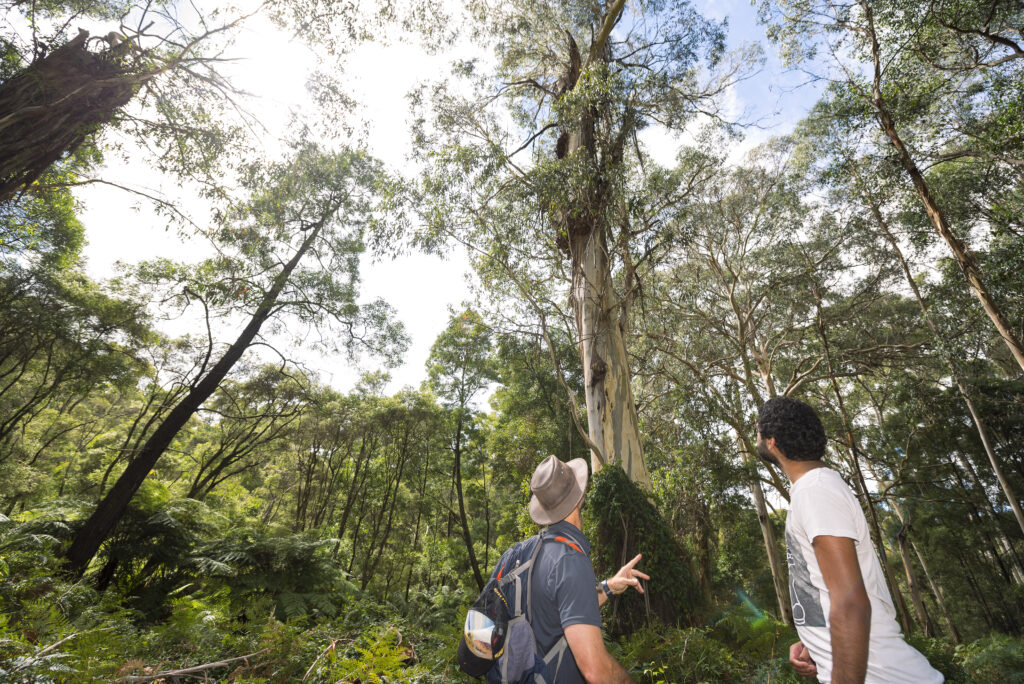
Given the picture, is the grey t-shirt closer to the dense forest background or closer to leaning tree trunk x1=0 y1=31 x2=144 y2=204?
the dense forest background

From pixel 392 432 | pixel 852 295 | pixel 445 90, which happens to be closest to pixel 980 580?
pixel 852 295

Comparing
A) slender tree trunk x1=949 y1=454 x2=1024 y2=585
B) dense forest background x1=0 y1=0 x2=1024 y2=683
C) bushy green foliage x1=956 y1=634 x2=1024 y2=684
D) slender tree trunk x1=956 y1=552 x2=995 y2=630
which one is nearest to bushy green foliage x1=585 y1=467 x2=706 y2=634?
dense forest background x1=0 y1=0 x2=1024 y2=683

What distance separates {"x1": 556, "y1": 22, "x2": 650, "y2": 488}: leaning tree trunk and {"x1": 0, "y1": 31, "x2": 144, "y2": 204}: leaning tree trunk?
23.1 ft

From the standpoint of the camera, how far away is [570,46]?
9914 millimetres

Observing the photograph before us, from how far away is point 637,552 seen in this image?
211 inches

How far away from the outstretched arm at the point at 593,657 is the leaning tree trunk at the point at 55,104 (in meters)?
7.33

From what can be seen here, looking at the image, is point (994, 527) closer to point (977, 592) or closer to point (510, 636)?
point (977, 592)

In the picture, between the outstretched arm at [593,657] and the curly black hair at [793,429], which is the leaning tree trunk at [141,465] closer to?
the outstretched arm at [593,657]

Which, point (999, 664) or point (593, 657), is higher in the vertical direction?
point (593, 657)

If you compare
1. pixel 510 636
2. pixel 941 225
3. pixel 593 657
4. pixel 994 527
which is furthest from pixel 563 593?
pixel 994 527

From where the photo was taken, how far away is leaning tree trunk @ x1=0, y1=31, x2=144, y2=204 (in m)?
4.76

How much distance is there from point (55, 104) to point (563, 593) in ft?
25.1

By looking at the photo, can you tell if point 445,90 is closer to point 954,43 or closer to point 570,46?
point 570,46

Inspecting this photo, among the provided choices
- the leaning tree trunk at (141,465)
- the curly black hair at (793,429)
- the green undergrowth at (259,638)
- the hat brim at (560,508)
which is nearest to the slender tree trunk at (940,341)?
the green undergrowth at (259,638)
